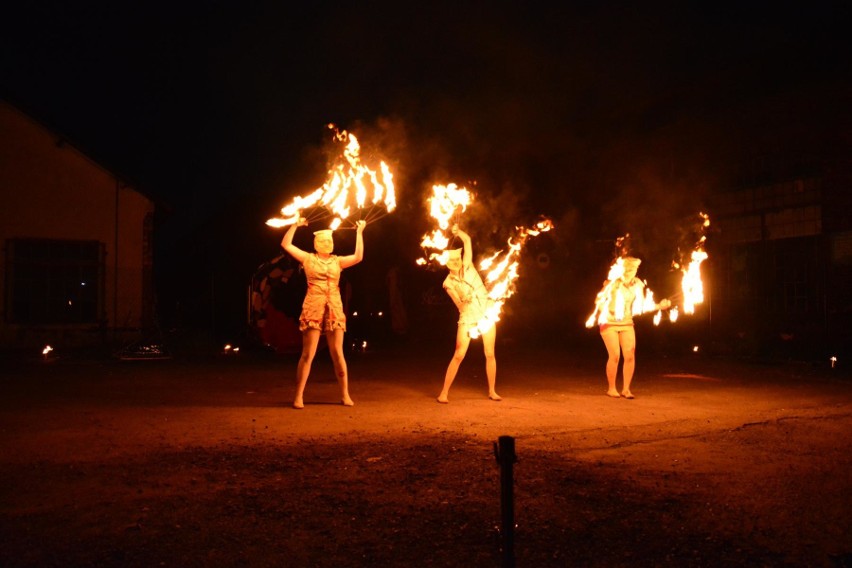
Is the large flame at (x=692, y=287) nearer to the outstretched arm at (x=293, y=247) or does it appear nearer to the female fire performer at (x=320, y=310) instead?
the female fire performer at (x=320, y=310)

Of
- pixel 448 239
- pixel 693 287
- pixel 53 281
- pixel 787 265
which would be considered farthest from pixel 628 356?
pixel 53 281

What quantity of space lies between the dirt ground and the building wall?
1079 centimetres

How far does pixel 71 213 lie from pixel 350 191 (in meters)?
14.2

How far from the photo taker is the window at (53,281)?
66.6 feet

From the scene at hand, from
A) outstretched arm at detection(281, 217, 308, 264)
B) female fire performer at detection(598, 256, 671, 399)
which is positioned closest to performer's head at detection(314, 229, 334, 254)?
outstretched arm at detection(281, 217, 308, 264)

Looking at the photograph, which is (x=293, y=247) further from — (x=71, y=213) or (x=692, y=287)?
(x=71, y=213)

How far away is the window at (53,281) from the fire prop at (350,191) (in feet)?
43.6

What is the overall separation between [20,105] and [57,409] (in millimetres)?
14458

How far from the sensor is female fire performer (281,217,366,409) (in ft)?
31.0

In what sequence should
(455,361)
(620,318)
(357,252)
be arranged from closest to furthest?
(357,252)
(455,361)
(620,318)

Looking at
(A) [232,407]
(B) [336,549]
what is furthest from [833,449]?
(A) [232,407]

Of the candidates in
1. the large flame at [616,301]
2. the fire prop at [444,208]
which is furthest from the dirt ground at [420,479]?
the fire prop at [444,208]

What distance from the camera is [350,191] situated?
400 inches

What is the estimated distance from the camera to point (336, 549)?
439cm
